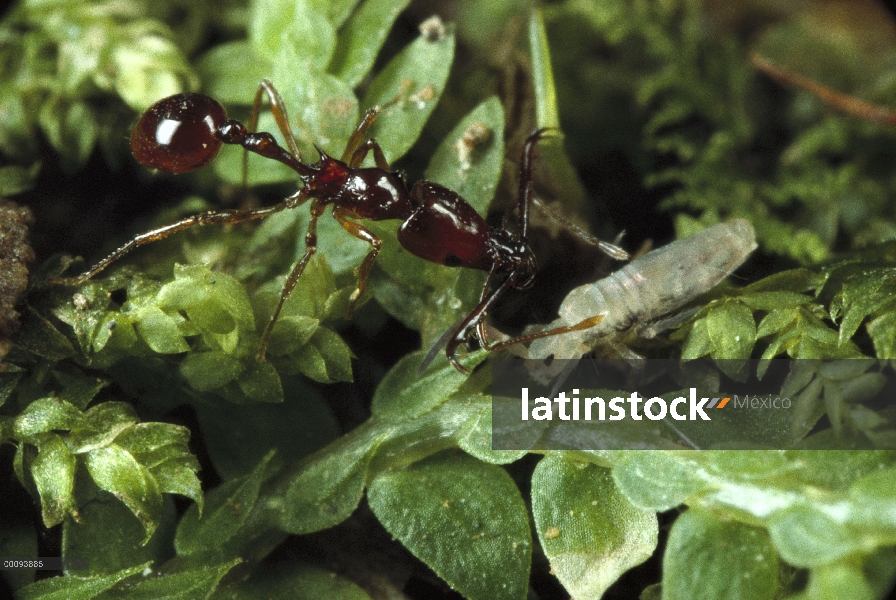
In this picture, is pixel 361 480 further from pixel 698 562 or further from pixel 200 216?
pixel 200 216

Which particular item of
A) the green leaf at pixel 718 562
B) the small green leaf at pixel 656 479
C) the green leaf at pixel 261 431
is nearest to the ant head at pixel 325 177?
the green leaf at pixel 261 431

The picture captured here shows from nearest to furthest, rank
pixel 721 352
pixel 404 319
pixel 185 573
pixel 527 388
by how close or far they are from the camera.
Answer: pixel 185 573, pixel 721 352, pixel 527 388, pixel 404 319

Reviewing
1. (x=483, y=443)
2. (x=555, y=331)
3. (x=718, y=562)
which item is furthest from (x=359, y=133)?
(x=718, y=562)

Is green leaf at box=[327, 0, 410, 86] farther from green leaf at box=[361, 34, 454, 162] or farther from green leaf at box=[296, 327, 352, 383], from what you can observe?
green leaf at box=[296, 327, 352, 383]

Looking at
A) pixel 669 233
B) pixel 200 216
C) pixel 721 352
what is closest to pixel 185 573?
pixel 200 216

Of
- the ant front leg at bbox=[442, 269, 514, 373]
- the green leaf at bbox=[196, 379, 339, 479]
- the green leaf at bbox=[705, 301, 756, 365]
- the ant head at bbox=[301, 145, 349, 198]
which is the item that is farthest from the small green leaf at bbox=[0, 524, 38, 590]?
the green leaf at bbox=[705, 301, 756, 365]
